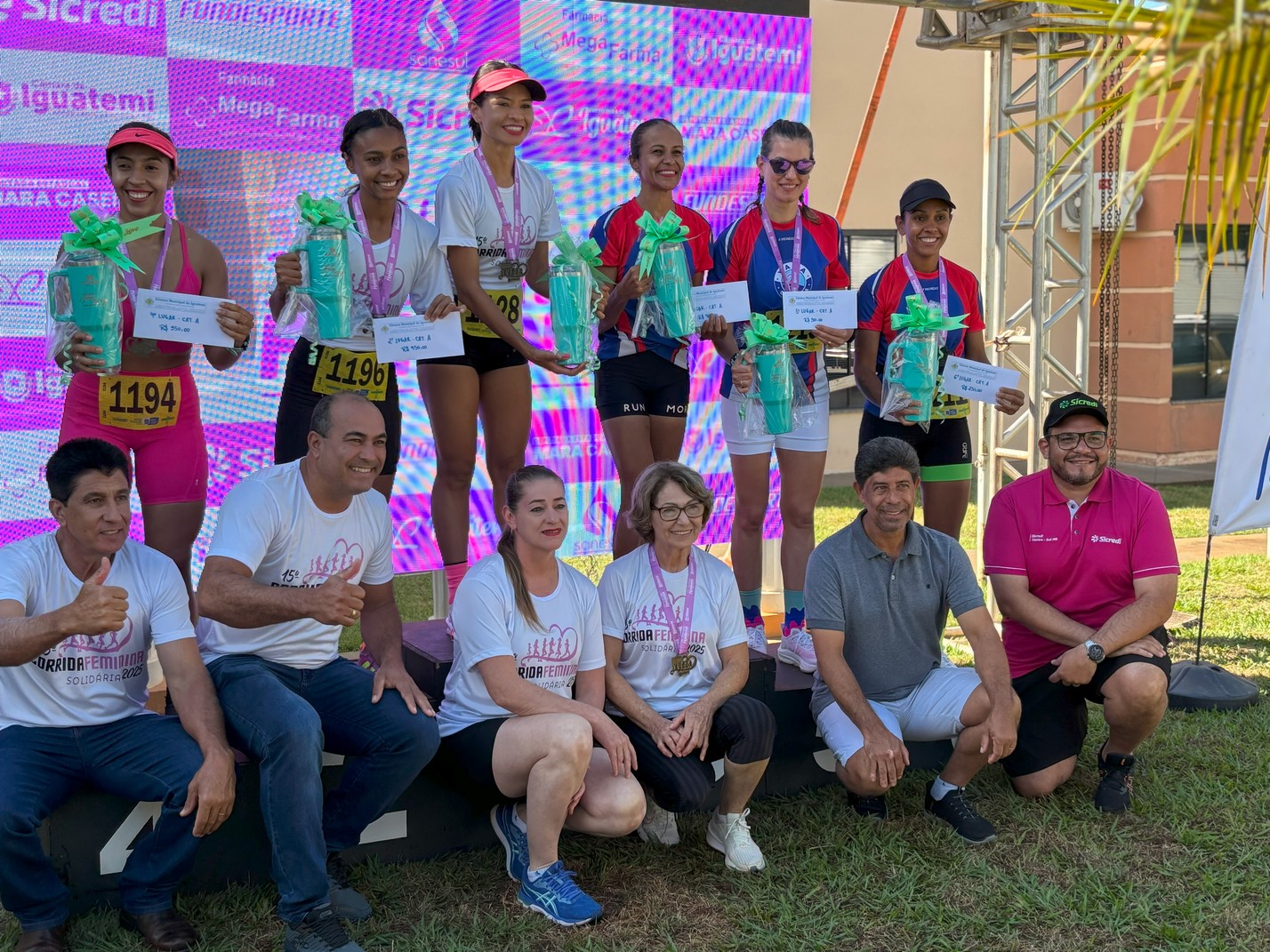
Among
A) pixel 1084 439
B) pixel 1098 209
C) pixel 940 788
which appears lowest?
pixel 940 788

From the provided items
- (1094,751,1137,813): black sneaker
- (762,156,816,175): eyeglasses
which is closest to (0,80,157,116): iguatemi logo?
(762,156,816,175): eyeglasses

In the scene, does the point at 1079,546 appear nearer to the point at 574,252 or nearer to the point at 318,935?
the point at 574,252

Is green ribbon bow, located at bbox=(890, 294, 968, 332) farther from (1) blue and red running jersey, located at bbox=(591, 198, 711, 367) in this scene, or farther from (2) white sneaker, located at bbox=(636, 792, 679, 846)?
(2) white sneaker, located at bbox=(636, 792, 679, 846)

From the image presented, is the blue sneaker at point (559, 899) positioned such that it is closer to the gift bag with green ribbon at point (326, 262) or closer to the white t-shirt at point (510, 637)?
the white t-shirt at point (510, 637)

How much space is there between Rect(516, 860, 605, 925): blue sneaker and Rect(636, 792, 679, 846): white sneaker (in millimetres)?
464

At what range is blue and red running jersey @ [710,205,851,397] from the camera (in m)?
4.46

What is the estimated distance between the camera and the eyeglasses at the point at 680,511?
144 inches

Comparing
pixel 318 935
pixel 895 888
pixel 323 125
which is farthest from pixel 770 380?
pixel 323 125

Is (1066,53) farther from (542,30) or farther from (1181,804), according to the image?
(542,30)

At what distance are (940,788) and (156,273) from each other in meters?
2.94

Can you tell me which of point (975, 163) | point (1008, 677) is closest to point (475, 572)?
point (1008, 677)

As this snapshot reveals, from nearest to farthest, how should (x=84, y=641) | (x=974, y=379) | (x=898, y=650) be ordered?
(x=84, y=641)
(x=898, y=650)
(x=974, y=379)

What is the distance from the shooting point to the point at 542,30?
582 cm

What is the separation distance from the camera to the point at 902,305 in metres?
4.63
